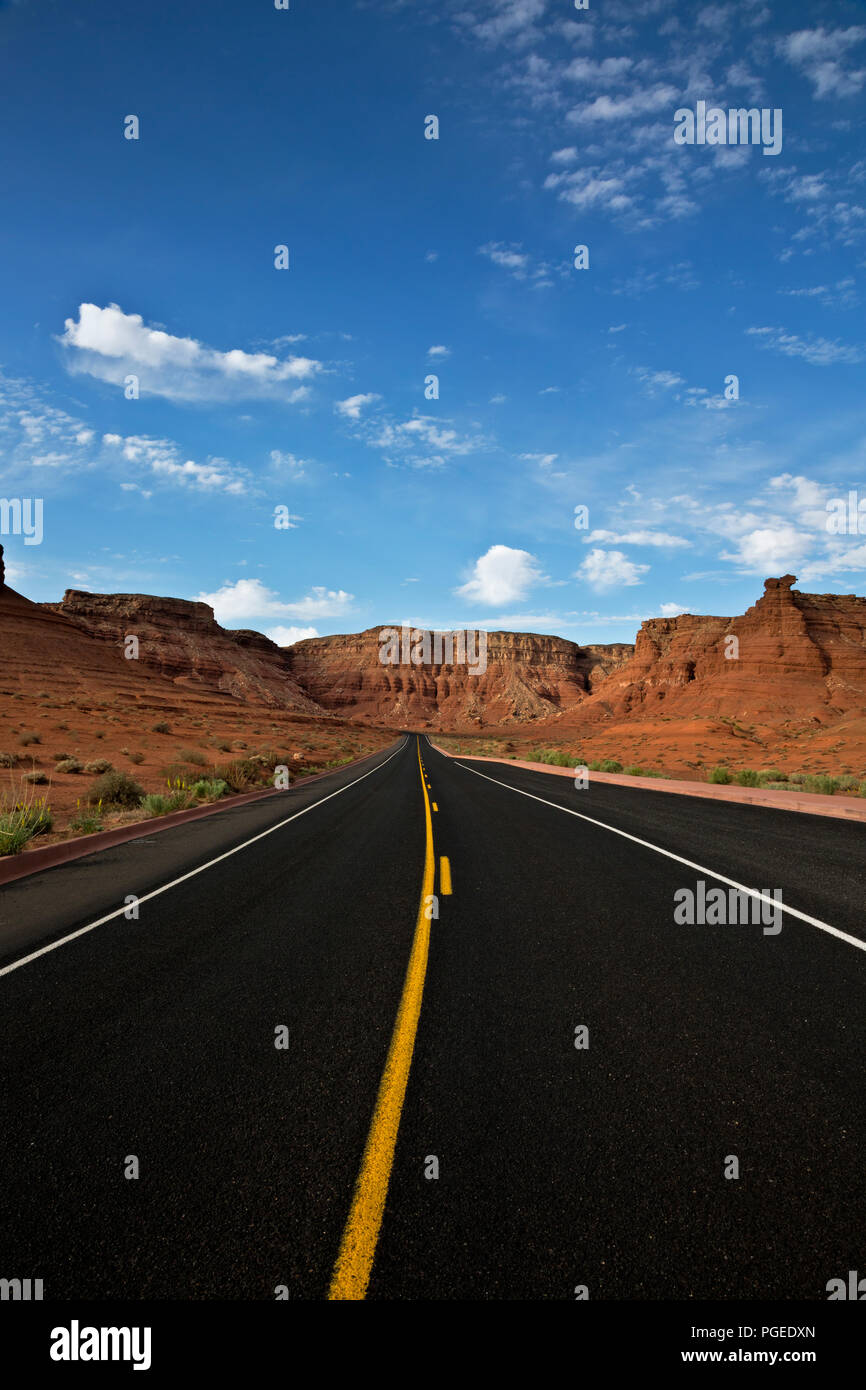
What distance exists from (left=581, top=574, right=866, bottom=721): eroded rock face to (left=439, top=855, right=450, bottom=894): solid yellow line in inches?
2608

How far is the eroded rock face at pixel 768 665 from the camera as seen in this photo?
69.7 metres

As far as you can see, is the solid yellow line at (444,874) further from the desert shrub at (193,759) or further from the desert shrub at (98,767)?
the desert shrub at (193,759)

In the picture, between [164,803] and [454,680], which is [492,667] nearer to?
[454,680]

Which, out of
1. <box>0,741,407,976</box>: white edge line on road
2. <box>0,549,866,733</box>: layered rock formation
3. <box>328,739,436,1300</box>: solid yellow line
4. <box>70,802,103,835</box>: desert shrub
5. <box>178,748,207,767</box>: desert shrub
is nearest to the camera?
<box>328,739,436,1300</box>: solid yellow line

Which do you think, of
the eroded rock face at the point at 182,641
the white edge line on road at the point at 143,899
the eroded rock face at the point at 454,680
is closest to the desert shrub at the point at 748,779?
the white edge line on road at the point at 143,899

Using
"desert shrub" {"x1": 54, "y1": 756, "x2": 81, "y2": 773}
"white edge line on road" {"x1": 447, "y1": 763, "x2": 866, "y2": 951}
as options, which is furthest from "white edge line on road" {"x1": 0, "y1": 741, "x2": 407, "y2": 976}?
"desert shrub" {"x1": 54, "y1": 756, "x2": 81, "y2": 773}

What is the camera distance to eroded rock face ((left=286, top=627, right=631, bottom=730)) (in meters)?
146

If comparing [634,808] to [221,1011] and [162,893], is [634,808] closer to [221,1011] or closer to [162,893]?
[162,893]

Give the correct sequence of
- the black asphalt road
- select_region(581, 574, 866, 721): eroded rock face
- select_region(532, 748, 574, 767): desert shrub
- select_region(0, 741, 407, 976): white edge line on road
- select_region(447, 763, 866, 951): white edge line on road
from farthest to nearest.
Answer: select_region(581, 574, 866, 721): eroded rock face
select_region(532, 748, 574, 767): desert shrub
select_region(447, 763, 866, 951): white edge line on road
select_region(0, 741, 407, 976): white edge line on road
the black asphalt road

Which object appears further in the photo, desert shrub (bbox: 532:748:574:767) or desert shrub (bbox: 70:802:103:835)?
desert shrub (bbox: 532:748:574:767)

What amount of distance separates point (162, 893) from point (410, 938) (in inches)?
144

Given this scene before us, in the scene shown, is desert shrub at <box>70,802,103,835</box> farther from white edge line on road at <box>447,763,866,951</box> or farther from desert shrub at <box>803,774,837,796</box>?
desert shrub at <box>803,774,837,796</box>

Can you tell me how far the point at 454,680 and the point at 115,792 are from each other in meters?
144

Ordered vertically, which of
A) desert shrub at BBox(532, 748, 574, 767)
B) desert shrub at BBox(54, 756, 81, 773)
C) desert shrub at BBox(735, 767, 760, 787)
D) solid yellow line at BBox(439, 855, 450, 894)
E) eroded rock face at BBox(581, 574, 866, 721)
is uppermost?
eroded rock face at BBox(581, 574, 866, 721)
